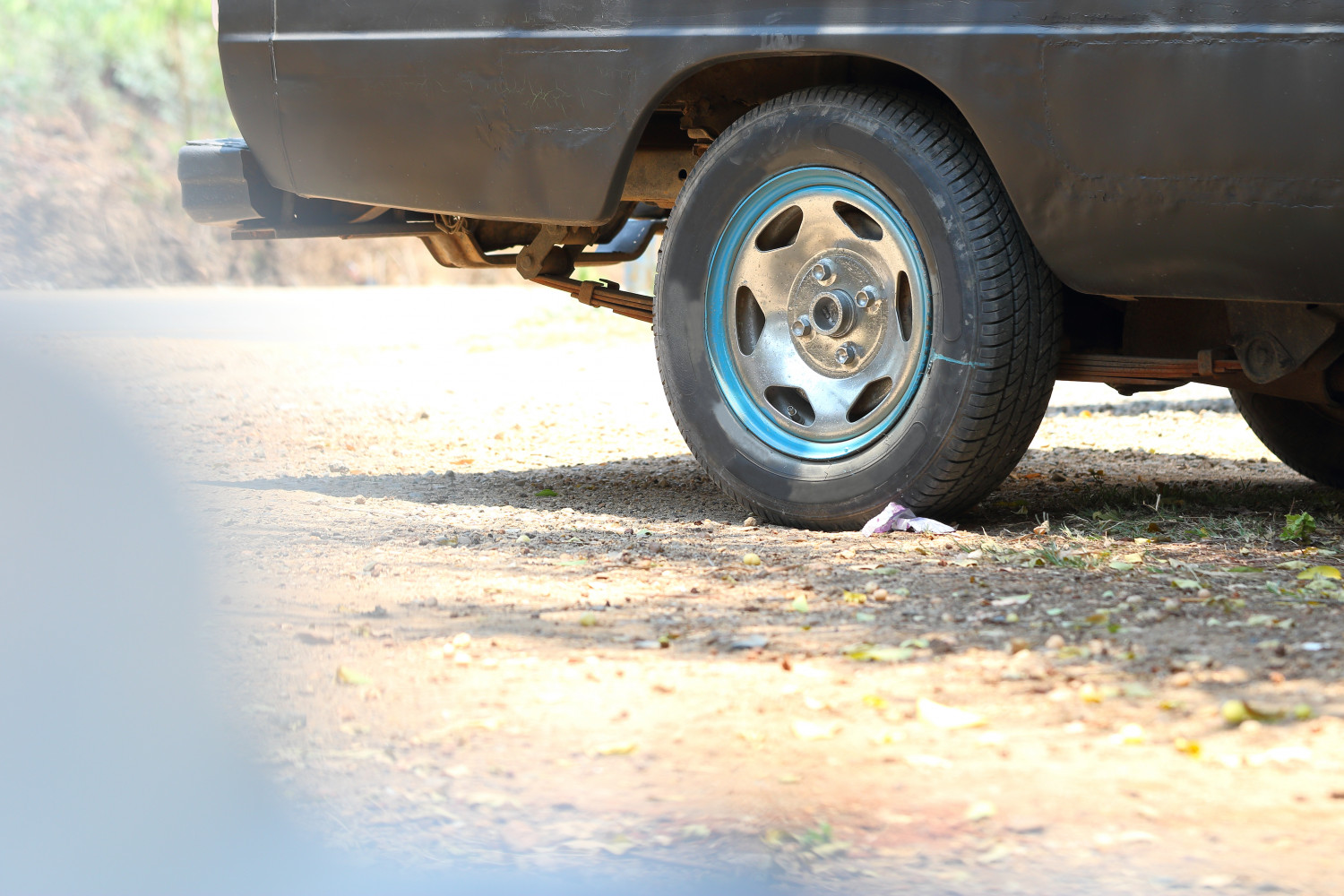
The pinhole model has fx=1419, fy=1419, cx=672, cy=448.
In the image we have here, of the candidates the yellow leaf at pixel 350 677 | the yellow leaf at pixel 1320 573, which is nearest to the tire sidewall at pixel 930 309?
the yellow leaf at pixel 1320 573

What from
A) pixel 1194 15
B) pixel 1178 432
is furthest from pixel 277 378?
pixel 1194 15

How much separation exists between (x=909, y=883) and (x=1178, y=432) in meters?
5.23

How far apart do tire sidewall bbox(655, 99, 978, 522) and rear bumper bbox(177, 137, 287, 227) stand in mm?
1547

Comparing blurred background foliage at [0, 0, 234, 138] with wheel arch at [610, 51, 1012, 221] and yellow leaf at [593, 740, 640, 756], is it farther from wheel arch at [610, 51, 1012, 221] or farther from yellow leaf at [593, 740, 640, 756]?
yellow leaf at [593, 740, 640, 756]

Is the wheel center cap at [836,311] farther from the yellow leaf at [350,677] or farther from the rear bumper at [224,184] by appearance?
the rear bumper at [224,184]

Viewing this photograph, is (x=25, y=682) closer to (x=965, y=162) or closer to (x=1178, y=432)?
(x=965, y=162)

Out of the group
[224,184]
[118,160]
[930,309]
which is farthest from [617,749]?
[118,160]

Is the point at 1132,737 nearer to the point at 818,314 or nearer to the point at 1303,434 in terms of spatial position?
the point at 818,314

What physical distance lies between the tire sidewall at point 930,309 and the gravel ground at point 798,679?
0.16 m

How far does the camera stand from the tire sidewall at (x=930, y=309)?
3.71m

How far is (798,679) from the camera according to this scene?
2.65m

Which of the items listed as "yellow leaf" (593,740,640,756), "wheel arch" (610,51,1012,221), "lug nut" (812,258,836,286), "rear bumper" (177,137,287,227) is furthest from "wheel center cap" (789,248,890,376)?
"rear bumper" (177,137,287,227)

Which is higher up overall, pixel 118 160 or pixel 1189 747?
pixel 118 160

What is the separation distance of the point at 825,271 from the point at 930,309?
34cm
